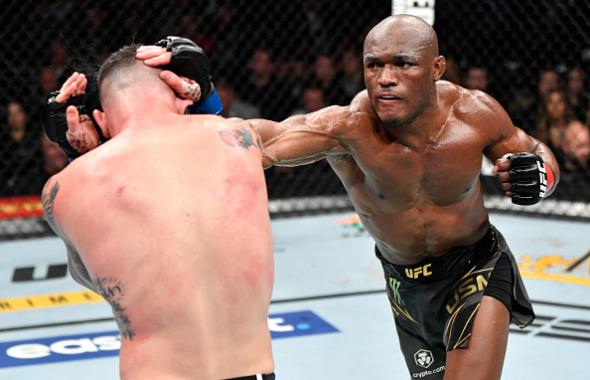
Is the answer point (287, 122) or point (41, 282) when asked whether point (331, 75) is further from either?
point (287, 122)

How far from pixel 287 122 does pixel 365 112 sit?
21 centimetres

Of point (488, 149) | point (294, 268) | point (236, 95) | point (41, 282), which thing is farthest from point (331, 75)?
point (488, 149)

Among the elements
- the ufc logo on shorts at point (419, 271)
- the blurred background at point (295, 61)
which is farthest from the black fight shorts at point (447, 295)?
the blurred background at point (295, 61)

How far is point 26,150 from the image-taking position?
5.27m

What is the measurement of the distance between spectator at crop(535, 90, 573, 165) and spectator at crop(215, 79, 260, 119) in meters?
1.74

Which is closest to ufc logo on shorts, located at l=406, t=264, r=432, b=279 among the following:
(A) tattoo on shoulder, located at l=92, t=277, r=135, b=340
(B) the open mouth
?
(B) the open mouth

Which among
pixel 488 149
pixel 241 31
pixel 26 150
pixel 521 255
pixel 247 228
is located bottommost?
pixel 521 255

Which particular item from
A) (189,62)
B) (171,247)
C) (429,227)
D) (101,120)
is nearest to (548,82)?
(429,227)

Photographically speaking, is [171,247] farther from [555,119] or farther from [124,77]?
[555,119]

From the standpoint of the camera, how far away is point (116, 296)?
5.22ft

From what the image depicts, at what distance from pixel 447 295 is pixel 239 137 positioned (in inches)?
39.2

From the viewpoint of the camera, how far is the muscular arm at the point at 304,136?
2.35 meters

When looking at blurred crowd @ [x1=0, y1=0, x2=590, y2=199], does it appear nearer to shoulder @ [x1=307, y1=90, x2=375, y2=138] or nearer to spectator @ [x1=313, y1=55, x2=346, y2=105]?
spectator @ [x1=313, y1=55, x2=346, y2=105]

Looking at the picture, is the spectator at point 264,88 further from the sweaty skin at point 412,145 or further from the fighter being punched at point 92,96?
the fighter being punched at point 92,96
